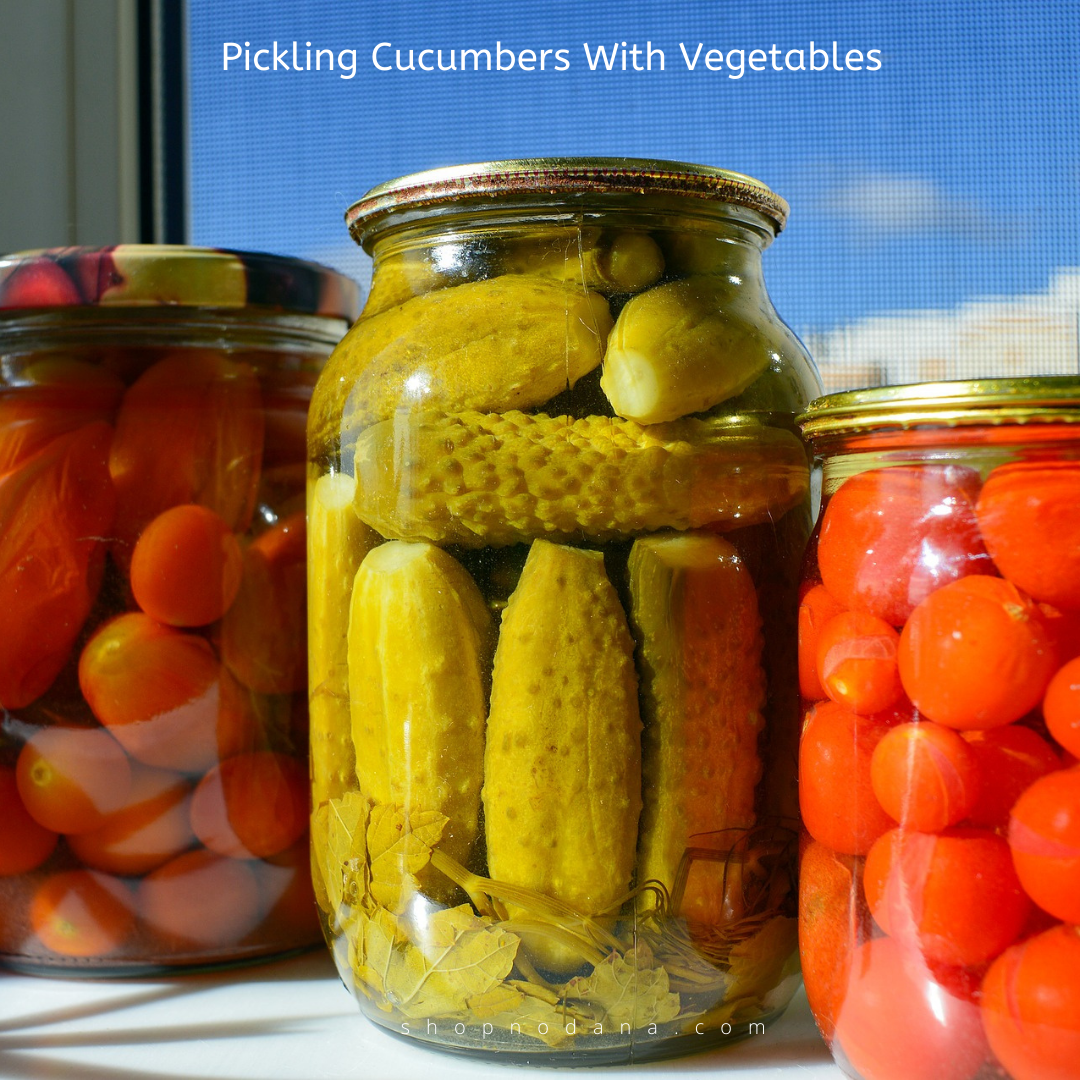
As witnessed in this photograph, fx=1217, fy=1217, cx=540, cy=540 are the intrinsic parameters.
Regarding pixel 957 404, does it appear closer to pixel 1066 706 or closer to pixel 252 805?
pixel 1066 706

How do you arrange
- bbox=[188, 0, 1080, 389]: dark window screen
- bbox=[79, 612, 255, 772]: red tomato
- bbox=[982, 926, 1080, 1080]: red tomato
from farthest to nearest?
1. bbox=[188, 0, 1080, 389]: dark window screen
2. bbox=[79, 612, 255, 772]: red tomato
3. bbox=[982, 926, 1080, 1080]: red tomato

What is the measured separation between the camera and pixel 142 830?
656 millimetres

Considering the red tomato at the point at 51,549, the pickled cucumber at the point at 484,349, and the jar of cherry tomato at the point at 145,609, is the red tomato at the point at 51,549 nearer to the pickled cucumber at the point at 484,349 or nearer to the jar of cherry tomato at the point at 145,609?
the jar of cherry tomato at the point at 145,609

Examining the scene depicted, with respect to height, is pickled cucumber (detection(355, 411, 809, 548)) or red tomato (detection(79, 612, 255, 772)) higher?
pickled cucumber (detection(355, 411, 809, 548))

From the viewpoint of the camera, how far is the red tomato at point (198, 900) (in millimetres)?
664

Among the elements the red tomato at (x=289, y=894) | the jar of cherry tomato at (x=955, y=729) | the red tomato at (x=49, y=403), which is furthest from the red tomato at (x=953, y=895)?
the red tomato at (x=49, y=403)

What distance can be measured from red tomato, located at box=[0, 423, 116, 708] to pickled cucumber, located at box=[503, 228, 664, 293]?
266 mm

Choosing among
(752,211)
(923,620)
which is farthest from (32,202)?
(923,620)

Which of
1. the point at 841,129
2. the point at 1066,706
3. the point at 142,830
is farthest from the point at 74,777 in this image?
the point at 841,129

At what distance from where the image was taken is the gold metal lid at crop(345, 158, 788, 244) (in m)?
0.52

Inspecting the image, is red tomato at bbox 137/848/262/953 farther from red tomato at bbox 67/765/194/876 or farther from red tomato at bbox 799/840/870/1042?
red tomato at bbox 799/840/870/1042

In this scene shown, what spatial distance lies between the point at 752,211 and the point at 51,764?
459 mm

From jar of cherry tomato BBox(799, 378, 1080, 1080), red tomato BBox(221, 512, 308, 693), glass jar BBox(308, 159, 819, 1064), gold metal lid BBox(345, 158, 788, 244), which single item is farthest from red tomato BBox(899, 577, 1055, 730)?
red tomato BBox(221, 512, 308, 693)

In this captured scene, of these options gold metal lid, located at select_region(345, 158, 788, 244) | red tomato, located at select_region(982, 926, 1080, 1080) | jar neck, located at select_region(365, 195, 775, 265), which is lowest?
red tomato, located at select_region(982, 926, 1080, 1080)
